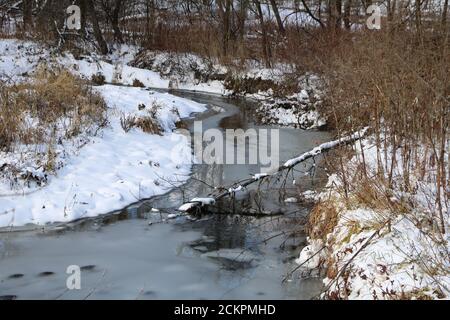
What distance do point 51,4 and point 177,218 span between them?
59.7 feet

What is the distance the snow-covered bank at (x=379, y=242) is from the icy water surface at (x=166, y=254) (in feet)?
1.31

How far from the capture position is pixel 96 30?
24.1 metres

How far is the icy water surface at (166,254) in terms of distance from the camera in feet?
18.2

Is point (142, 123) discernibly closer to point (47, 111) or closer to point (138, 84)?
point (47, 111)

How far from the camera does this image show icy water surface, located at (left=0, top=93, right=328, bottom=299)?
5.56 metres

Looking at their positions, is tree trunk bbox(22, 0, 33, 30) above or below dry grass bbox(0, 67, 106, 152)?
above

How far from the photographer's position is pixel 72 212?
7.64 m

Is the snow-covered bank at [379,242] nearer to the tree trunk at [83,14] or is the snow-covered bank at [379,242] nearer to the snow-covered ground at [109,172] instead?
the snow-covered ground at [109,172]

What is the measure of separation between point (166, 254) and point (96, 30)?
19.5 m

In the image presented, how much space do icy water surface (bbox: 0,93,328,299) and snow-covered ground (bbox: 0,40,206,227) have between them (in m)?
0.36

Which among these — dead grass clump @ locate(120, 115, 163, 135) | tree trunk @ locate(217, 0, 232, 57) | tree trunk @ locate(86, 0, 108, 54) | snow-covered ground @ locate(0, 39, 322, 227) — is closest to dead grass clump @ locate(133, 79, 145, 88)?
tree trunk @ locate(217, 0, 232, 57)

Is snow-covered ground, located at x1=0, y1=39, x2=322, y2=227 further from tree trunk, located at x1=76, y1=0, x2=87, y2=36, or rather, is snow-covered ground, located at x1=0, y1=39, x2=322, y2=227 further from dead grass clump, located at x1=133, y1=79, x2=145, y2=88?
tree trunk, located at x1=76, y1=0, x2=87, y2=36

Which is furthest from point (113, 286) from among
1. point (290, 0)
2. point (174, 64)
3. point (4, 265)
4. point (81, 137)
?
point (290, 0)

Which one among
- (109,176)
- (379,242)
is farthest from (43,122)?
(379,242)
